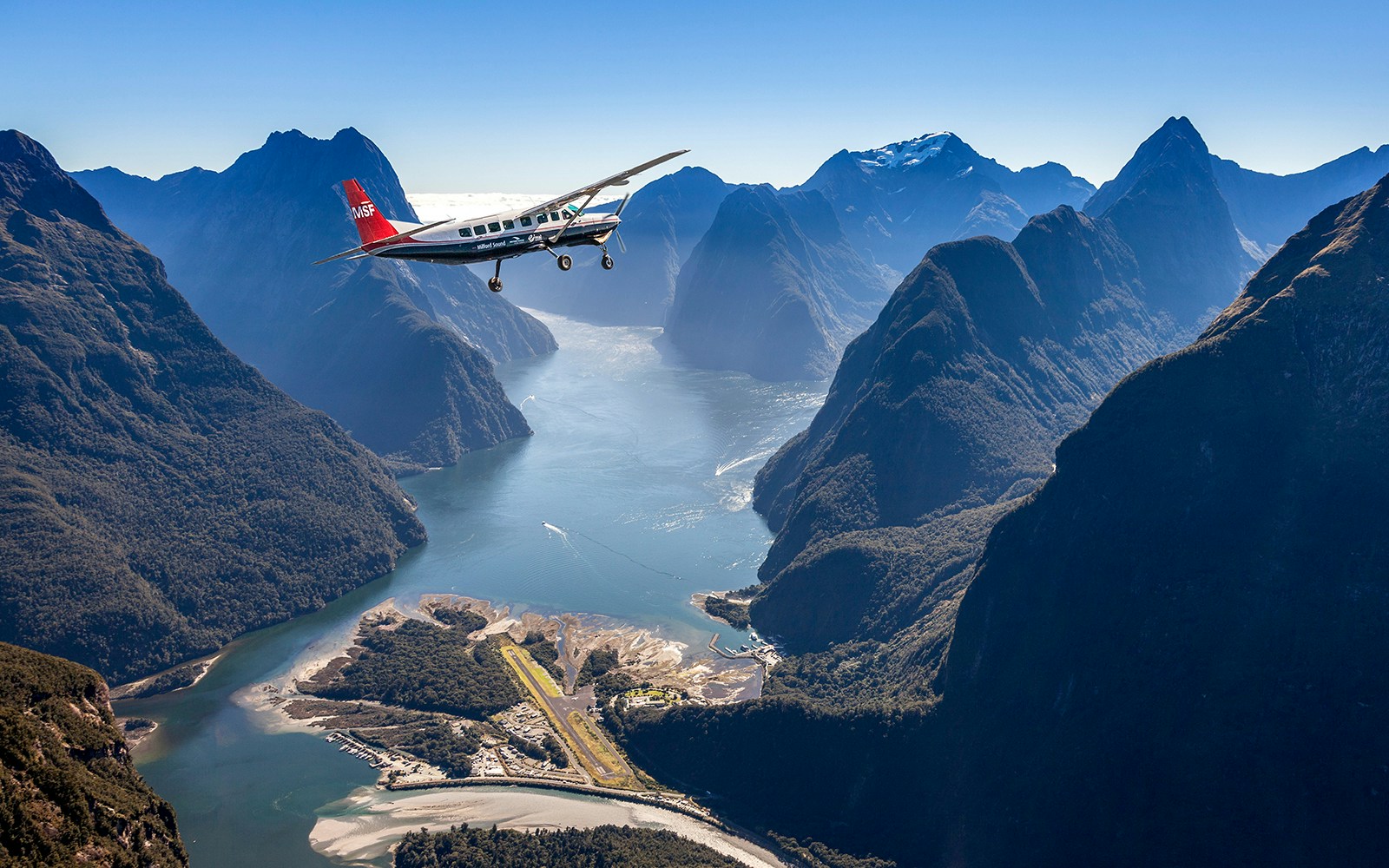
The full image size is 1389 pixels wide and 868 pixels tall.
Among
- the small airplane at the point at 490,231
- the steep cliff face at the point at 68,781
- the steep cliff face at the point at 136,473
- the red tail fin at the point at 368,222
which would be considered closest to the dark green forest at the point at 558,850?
the steep cliff face at the point at 68,781

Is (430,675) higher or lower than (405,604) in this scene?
lower

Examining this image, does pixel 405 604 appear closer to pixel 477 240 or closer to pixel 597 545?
pixel 597 545

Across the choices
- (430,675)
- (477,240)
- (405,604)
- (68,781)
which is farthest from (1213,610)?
(405,604)

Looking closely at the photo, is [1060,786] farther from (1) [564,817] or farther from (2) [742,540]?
(2) [742,540]

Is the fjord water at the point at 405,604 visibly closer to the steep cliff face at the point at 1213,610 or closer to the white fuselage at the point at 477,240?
the steep cliff face at the point at 1213,610

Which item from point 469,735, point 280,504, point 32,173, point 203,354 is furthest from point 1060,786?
point 32,173

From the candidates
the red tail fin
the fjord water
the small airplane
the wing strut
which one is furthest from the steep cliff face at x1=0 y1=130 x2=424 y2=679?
the wing strut

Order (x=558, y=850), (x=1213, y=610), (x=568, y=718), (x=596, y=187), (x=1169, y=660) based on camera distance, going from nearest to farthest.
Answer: (x=596, y=187) < (x=558, y=850) < (x=1169, y=660) < (x=1213, y=610) < (x=568, y=718)

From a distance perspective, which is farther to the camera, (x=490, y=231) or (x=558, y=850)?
(x=558, y=850)
